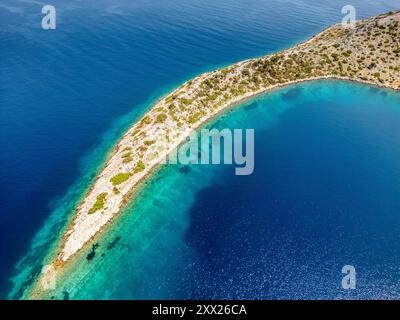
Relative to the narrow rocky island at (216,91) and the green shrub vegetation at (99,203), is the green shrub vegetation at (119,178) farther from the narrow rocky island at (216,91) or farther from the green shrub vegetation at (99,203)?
the green shrub vegetation at (99,203)

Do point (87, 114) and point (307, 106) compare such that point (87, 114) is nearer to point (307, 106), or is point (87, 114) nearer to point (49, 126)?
point (49, 126)

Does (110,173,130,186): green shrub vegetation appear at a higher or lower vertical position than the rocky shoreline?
lower

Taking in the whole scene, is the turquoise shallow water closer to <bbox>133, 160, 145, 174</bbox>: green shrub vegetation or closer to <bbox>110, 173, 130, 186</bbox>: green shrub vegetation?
<bbox>133, 160, 145, 174</bbox>: green shrub vegetation

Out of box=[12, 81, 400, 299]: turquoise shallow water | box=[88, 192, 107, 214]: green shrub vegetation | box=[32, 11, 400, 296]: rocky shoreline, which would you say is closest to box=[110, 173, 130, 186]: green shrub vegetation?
box=[32, 11, 400, 296]: rocky shoreline

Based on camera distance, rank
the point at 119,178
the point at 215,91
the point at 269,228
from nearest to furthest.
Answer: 1. the point at 269,228
2. the point at 119,178
3. the point at 215,91

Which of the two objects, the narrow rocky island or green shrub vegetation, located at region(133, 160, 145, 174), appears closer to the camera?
the narrow rocky island

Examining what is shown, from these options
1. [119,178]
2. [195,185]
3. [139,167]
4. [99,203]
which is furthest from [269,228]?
[99,203]

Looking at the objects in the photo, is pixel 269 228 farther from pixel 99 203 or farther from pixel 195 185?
pixel 99 203

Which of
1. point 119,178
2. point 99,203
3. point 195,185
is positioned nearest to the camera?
point 99,203
